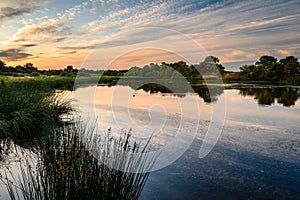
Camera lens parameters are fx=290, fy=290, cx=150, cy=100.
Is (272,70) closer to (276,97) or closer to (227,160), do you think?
(276,97)

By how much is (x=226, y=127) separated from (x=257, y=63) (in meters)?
56.1

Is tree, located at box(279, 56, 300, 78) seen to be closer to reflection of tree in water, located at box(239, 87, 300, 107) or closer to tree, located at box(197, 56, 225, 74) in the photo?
tree, located at box(197, 56, 225, 74)

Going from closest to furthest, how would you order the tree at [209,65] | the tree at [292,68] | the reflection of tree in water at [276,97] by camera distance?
1. the tree at [209,65]
2. the reflection of tree in water at [276,97]
3. the tree at [292,68]

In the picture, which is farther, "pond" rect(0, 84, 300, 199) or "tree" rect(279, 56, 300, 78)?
"tree" rect(279, 56, 300, 78)

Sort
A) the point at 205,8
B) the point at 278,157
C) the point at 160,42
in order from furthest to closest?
the point at 205,8 → the point at 278,157 → the point at 160,42

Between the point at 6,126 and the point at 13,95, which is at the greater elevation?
the point at 13,95

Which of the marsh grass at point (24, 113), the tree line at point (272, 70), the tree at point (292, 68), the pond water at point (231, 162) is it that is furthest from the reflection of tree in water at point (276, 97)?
the tree at point (292, 68)

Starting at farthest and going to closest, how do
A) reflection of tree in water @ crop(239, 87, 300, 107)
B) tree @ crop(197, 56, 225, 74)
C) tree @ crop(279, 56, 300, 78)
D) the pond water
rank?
tree @ crop(279, 56, 300, 78) → reflection of tree in water @ crop(239, 87, 300, 107) → tree @ crop(197, 56, 225, 74) → the pond water

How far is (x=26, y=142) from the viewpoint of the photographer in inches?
292

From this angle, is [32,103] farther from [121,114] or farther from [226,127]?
[226,127]

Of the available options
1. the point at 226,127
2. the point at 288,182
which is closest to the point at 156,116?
the point at 226,127

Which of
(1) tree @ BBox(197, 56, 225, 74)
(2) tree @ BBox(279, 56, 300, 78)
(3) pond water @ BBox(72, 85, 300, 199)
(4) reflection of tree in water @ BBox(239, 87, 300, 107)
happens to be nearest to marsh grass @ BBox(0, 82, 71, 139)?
(3) pond water @ BBox(72, 85, 300, 199)

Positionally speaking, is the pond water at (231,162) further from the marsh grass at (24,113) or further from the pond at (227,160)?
the marsh grass at (24,113)

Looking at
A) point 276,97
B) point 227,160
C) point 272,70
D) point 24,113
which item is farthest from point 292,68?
point 24,113
